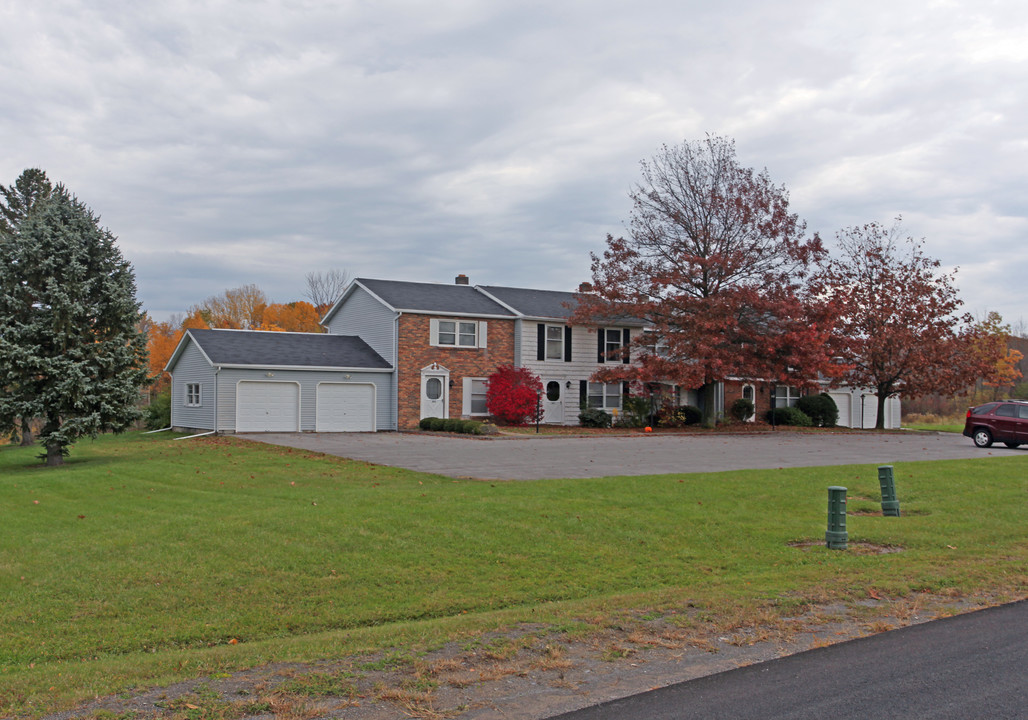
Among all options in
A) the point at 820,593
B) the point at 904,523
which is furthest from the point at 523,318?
the point at 820,593

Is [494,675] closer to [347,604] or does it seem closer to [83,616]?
[347,604]

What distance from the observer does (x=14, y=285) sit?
2080cm

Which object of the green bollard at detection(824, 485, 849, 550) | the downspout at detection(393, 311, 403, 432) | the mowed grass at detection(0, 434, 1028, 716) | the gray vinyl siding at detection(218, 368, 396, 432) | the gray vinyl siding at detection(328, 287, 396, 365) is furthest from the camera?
the gray vinyl siding at detection(328, 287, 396, 365)

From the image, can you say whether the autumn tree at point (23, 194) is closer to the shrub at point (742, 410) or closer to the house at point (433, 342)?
the house at point (433, 342)

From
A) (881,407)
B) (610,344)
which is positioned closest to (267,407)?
(610,344)

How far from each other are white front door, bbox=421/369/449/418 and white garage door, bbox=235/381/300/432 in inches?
196

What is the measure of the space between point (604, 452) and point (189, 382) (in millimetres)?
18709

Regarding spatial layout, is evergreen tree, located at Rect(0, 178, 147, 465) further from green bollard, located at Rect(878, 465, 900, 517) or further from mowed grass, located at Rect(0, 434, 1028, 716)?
green bollard, located at Rect(878, 465, 900, 517)

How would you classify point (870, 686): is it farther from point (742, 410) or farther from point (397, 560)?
point (742, 410)

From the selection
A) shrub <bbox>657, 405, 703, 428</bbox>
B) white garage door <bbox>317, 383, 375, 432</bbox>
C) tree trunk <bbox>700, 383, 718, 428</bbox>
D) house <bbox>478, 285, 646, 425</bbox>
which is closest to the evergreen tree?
white garage door <bbox>317, 383, 375, 432</bbox>

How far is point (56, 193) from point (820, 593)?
71.4 feet

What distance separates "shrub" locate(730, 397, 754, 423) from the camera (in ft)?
133

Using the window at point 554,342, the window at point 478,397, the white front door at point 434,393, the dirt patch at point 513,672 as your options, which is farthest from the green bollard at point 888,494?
the window at point 554,342

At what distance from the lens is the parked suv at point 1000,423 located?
25.9m
